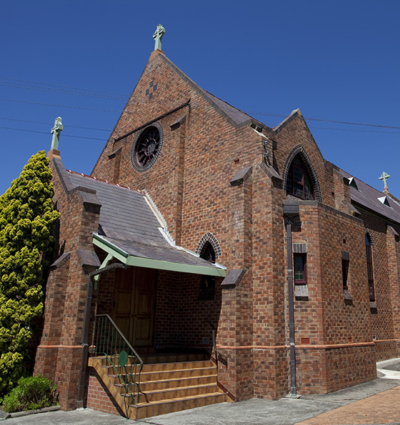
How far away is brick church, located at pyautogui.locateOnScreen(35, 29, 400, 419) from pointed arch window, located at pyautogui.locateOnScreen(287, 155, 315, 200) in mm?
63

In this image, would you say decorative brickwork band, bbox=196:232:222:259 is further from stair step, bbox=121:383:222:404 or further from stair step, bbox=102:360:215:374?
stair step, bbox=121:383:222:404

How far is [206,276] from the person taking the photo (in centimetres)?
1361

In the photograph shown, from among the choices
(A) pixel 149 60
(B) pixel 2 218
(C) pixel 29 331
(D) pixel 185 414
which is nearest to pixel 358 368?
(D) pixel 185 414

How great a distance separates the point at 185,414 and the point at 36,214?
651 centimetres

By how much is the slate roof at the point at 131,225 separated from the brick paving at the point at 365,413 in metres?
5.00

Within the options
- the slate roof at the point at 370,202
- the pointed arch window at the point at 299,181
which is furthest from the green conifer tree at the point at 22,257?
the slate roof at the point at 370,202

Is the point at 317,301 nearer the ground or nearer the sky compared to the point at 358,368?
nearer the sky

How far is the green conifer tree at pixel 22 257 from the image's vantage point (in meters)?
10.2

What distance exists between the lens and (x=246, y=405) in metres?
10.1

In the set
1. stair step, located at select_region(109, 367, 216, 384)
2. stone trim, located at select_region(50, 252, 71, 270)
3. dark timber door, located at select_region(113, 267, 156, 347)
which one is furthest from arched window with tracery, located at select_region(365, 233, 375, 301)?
stone trim, located at select_region(50, 252, 71, 270)

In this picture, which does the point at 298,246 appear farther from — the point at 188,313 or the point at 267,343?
the point at 188,313

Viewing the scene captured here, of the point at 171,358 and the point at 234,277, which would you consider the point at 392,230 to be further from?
the point at 171,358

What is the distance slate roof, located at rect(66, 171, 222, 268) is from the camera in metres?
11.6

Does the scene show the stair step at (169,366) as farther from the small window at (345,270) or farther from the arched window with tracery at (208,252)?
the small window at (345,270)
